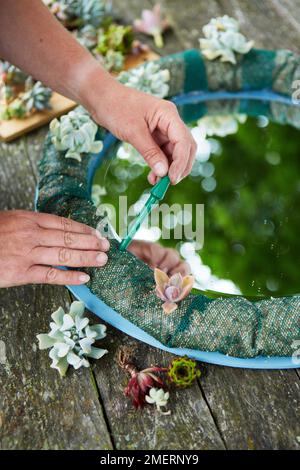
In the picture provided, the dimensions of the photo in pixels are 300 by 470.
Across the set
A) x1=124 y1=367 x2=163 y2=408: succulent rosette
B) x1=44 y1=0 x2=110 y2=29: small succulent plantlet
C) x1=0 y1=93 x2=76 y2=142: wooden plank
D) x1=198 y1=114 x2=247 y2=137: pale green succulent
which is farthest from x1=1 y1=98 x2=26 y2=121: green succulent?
x1=124 y1=367 x2=163 y2=408: succulent rosette

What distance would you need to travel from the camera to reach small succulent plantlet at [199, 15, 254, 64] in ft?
5.05

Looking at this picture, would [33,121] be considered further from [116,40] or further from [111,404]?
[111,404]

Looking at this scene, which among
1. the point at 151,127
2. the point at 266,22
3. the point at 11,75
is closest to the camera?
the point at 151,127

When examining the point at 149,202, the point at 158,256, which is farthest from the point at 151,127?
the point at 158,256

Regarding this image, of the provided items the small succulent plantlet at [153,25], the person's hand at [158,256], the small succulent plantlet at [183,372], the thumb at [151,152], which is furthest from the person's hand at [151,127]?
the small succulent plantlet at [153,25]

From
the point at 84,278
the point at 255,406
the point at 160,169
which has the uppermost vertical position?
the point at 160,169

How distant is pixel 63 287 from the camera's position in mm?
1209

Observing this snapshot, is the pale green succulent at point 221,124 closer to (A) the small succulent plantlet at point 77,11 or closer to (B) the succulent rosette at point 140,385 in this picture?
(A) the small succulent plantlet at point 77,11

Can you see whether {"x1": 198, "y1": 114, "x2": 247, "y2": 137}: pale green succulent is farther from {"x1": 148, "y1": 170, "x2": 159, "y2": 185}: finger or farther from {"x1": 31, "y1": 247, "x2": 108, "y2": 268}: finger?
{"x1": 31, "y1": 247, "x2": 108, "y2": 268}: finger

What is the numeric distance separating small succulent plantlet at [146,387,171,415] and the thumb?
40 cm

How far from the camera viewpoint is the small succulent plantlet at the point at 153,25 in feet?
5.95

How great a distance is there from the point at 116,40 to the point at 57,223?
2.61 feet

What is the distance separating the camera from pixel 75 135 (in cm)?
133

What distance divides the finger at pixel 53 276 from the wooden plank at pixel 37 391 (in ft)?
0.34
